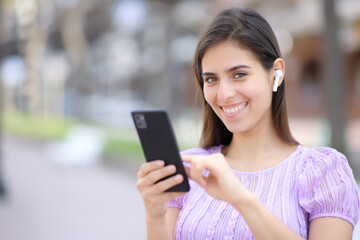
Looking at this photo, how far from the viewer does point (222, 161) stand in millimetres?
1330

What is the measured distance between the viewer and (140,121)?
1.39 metres

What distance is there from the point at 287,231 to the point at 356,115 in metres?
13.0

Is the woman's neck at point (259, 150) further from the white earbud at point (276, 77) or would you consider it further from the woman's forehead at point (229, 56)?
the woman's forehead at point (229, 56)

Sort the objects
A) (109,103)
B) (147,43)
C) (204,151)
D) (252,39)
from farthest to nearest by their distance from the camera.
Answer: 1. (109,103)
2. (147,43)
3. (204,151)
4. (252,39)

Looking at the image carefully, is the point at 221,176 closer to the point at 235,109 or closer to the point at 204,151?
the point at 235,109

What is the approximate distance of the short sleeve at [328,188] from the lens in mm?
1448

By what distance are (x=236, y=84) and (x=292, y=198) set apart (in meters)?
0.39

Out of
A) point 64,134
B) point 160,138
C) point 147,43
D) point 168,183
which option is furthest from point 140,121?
point 147,43

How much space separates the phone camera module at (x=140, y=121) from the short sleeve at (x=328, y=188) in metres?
0.52

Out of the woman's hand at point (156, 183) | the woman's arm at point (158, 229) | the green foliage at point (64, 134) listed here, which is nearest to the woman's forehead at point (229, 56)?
the woman's hand at point (156, 183)

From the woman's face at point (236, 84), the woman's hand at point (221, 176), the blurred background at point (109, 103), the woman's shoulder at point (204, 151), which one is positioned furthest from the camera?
the blurred background at point (109, 103)

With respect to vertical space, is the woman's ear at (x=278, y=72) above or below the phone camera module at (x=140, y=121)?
above

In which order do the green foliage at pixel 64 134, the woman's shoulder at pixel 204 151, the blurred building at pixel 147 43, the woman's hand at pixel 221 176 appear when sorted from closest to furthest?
the woman's hand at pixel 221 176
the woman's shoulder at pixel 204 151
the green foliage at pixel 64 134
the blurred building at pixel 147 43

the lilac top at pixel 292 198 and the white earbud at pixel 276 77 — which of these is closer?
the lilac top at pixel 292 198
